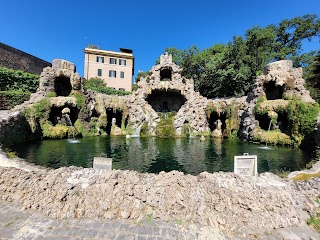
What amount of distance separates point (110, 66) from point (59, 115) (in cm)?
3048

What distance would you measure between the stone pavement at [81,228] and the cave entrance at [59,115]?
807 inches

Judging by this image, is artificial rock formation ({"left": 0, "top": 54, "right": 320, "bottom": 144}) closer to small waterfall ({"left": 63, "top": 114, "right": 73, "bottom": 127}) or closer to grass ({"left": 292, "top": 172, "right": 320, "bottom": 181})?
small waterfall ({"left": 63, "top": 114, "right": 73, "bottom": 127})

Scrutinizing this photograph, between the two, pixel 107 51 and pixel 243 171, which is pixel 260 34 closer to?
pixel 243 171

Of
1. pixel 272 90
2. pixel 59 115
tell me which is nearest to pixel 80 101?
pixel 59 115

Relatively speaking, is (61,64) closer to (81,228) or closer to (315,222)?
(81,228)

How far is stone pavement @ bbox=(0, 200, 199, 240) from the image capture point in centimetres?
458

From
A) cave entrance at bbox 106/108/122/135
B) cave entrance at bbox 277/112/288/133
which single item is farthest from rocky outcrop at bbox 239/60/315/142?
cave entrance at bbox 106/108/122/135

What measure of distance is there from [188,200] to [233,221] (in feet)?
4.31

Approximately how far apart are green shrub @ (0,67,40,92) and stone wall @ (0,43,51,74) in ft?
35.8

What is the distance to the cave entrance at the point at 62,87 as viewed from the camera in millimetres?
26297

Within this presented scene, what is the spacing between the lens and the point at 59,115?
24.5 metres

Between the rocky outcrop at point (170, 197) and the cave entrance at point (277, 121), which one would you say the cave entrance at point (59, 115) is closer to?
the rocky outcrop at point (170, 197)

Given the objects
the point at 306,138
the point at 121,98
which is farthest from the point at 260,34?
the point at 121,98

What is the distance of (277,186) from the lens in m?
6.38
